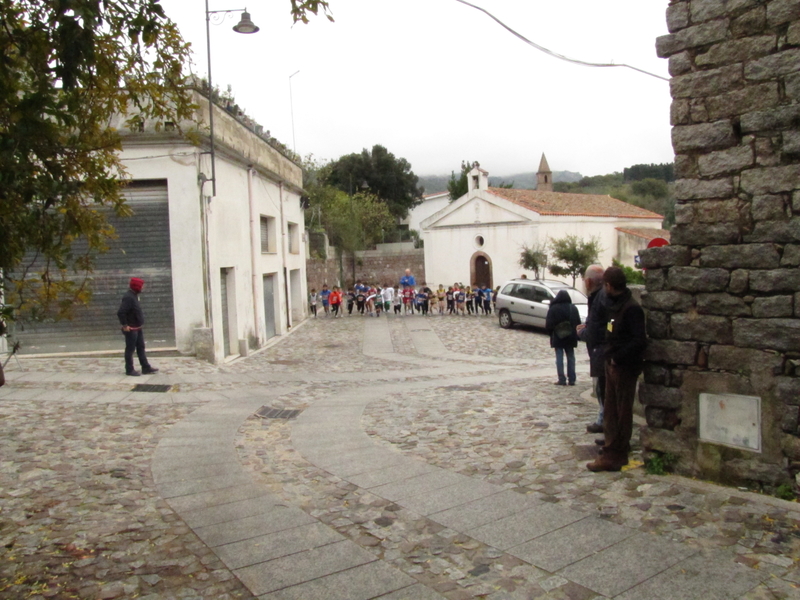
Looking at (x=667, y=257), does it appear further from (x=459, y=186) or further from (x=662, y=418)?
(x=459, y=186)

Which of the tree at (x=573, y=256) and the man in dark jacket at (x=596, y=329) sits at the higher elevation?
the tree at (x=573, y=256)

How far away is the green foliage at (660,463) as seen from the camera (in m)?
5.70

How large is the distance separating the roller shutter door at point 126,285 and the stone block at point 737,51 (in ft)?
36.2

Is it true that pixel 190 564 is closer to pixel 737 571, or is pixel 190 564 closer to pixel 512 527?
pixel 512 527

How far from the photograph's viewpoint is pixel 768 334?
5.06 metres

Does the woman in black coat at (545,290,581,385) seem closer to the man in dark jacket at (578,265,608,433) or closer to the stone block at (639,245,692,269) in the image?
the man in dark jacket at (578,265,608,433)

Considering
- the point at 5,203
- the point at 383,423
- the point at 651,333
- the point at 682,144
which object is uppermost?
the point at 682,144

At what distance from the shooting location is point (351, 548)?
4.52 m

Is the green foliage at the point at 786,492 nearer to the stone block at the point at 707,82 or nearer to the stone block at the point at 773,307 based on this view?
the stone block at the point at 773,307

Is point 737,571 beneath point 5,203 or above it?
beneath

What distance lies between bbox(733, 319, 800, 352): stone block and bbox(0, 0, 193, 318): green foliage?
480cm

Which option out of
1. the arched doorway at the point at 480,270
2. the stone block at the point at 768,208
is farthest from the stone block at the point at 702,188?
the arched doorway at the point at 480,270

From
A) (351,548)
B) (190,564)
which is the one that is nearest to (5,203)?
(190,564)

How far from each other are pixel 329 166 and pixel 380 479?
52.5 metres
